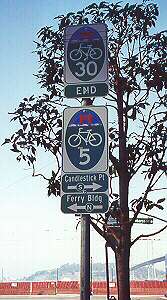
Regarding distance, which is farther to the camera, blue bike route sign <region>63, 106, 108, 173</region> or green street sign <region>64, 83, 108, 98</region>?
green street sign <region>64, 83, 108, 98</region>

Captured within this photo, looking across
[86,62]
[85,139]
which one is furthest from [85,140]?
[86,62]

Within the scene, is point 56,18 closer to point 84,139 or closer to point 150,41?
point 150,41

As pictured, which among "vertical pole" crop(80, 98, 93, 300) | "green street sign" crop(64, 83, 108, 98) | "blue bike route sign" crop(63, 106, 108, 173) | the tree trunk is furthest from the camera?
the tree trunk

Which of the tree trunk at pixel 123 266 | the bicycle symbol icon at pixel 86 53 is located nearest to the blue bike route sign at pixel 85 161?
the bicycle symbol icon at pixel 86 53

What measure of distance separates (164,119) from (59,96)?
1600mm

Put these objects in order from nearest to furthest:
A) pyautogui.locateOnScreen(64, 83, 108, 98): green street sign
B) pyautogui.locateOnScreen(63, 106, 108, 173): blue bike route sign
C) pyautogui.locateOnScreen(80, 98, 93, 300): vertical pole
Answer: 1. pyautogui.locateOnScreen(80, 98, 93, 300): vertical pole
2. pyautogui.locateOnScreen(63, 106, 108, 173): blue bike route sign
3. pyautogui.locateOnScreen(64, 83, 108, 98): green street sign

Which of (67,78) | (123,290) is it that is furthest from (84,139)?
(123,290)

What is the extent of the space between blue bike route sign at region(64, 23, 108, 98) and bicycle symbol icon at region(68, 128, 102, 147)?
370mm

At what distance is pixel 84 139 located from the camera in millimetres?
3582

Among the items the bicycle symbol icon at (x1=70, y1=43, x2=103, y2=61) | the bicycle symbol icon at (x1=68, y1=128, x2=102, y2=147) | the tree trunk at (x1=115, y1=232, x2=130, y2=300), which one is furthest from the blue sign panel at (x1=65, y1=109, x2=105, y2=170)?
the tree trunk at (x1=115, y1=232, x2=130, y2=300)

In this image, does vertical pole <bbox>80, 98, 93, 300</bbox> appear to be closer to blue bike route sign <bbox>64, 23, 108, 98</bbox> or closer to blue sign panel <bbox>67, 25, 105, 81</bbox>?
blue bike route sign <bbox>64, 23, 108, 98</bbox>

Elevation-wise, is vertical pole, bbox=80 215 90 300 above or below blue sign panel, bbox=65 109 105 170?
below

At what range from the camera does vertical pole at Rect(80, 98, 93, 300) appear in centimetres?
339

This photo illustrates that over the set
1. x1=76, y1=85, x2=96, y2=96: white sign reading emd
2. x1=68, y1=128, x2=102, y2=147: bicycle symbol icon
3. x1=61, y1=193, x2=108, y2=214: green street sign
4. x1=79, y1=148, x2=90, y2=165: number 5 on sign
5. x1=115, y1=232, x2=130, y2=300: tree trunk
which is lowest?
x1=115, y1=232, x2=130, y2=300: tree trunk
